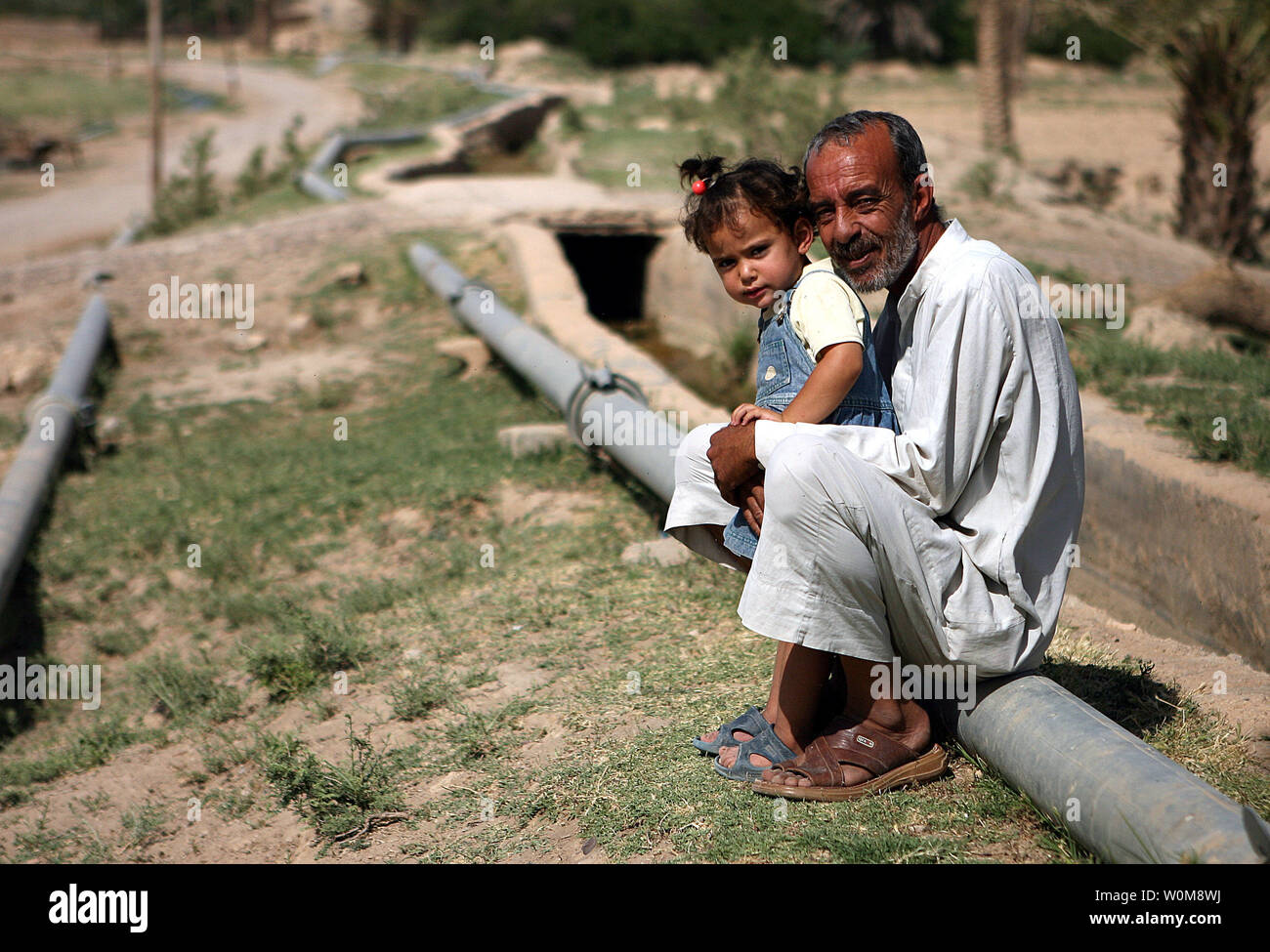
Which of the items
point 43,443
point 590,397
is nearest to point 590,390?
point 590,397

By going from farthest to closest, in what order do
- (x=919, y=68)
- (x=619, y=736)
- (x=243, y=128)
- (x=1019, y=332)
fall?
(x=919, y=68), (x=243, y=128), (x=619, y=736), (x=1019, y=332)

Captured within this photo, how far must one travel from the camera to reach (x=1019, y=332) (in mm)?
2418

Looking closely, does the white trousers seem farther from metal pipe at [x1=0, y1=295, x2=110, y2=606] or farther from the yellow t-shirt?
metal pipe at [x1=0, y1=295, x2=110, y2=606]

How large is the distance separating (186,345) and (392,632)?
5.62m

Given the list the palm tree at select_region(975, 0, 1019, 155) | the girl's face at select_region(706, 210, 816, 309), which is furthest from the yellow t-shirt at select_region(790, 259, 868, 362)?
the palm tree at select_region(975, 0, 1019, 155)

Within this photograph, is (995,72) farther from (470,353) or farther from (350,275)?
(470,353)

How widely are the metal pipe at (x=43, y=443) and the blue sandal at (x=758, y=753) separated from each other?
11.5ft

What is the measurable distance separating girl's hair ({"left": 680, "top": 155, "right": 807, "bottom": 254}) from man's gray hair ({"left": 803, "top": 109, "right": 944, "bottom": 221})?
7.1 inches

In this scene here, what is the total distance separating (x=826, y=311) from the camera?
2.62 m

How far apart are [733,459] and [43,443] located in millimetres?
5028

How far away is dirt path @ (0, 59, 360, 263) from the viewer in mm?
17203

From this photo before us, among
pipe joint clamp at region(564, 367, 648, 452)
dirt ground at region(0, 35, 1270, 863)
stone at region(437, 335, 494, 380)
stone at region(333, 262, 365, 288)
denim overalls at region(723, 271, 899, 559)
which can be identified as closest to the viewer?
denim overalls at region(723, 271, 899, 559)

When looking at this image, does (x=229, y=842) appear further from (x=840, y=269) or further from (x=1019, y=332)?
(x=1019, y=332)
